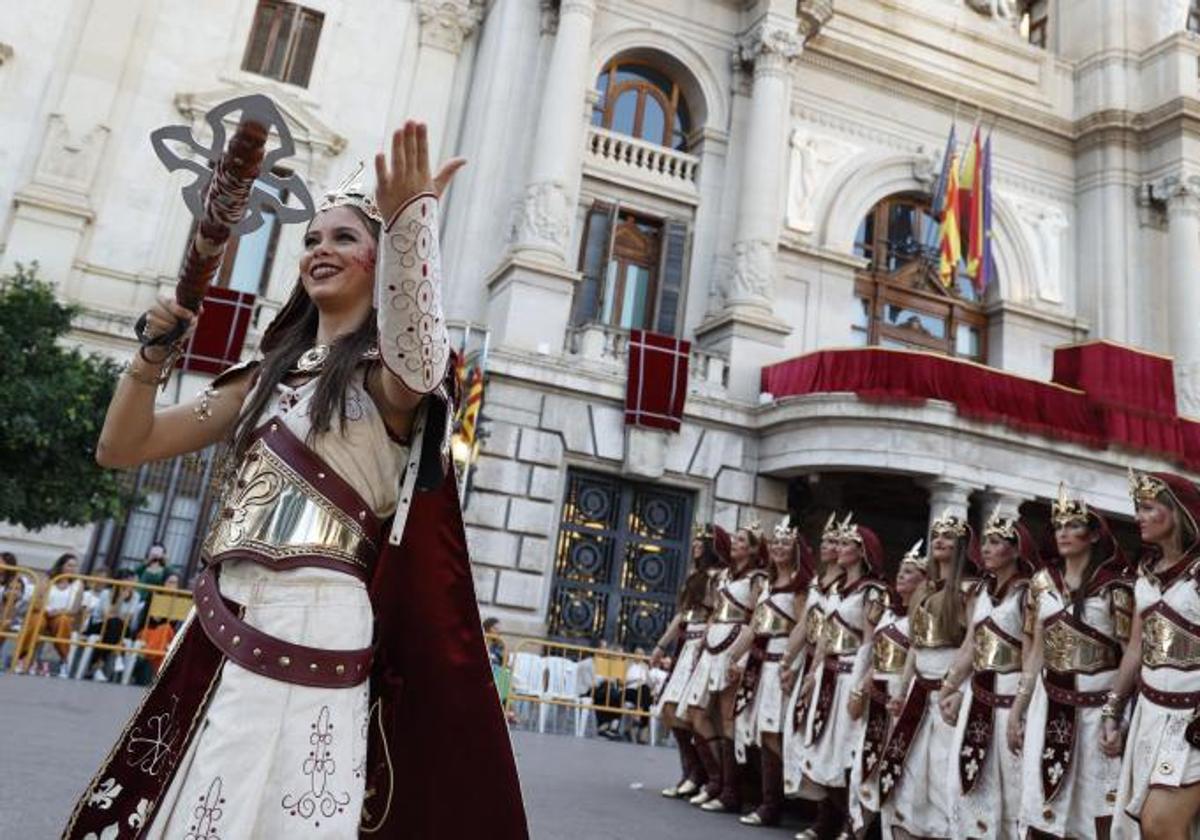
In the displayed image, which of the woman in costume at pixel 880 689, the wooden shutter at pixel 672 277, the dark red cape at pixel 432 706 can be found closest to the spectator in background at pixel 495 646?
the woman in costume at pixel 880 689

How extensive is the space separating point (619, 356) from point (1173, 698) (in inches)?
515

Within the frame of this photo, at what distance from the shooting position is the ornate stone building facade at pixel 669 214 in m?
16.0

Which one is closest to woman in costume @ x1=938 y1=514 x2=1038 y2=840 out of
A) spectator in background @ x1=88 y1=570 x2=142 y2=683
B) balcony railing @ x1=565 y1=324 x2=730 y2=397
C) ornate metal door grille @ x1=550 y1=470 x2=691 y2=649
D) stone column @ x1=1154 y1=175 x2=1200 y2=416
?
spectator in background @ x1=88 y1=570 x2=142 y2=683

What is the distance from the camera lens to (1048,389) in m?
16.4

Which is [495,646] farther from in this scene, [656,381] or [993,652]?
[993,652]

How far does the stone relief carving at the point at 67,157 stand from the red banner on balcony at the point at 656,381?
1004cm

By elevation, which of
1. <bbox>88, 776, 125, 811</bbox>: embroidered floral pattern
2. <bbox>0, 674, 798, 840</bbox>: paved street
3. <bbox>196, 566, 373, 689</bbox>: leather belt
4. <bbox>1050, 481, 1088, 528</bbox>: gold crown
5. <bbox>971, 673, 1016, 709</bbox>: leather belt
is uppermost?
<bbox>1050, 481, 1088, 528</bbox>: gold crown

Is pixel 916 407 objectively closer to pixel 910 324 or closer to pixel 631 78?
pixel 910 324

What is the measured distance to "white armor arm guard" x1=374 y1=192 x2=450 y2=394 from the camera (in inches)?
82.3

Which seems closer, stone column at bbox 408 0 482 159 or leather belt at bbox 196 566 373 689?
leather belt at bbox 196 566 373 689

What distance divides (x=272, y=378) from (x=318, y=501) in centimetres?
43

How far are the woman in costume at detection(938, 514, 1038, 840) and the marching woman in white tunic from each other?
907 millimetres

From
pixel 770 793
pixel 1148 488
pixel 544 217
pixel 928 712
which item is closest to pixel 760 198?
pixel 544 217

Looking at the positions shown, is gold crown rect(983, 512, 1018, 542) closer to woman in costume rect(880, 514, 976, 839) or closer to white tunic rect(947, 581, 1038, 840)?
white tunic rect(947, 581, 1038, 840)
